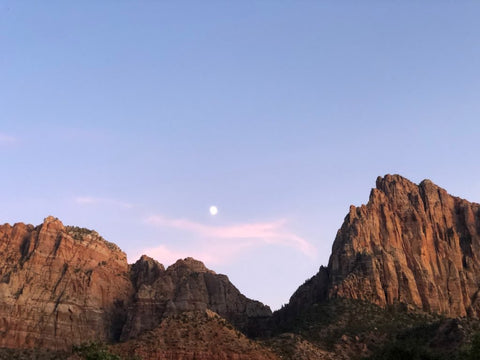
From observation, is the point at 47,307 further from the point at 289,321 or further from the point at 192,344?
the point at 289,321

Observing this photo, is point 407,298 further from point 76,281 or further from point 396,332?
point 76,281

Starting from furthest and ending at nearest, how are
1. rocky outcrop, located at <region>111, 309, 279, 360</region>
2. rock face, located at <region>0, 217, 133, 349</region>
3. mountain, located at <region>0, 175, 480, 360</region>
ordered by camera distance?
rock face, located at <region>0, 217, 133, 349</region>
mountain, located at <region>0, 175, 480, 360</region>
rocky outcrop, located at <region>111, 309, 279, 360</region>

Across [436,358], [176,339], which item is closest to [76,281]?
[176,339]

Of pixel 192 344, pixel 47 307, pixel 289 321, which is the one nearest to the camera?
pixel 192 344

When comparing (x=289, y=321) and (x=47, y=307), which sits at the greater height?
(x=47, y=307)

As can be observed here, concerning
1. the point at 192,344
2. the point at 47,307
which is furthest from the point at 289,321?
the point at 47,307

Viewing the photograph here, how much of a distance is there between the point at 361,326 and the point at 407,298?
27068 millimetres

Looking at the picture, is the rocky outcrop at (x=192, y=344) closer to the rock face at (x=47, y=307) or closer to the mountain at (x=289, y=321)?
the mountain at (x=289, y=321)

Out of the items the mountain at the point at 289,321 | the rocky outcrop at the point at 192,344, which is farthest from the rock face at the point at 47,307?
the rocky outcrop at the point at 192,344

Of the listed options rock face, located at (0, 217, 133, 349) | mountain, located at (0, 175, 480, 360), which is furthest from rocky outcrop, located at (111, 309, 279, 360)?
rock face, located at (0, 217, 133, 349)

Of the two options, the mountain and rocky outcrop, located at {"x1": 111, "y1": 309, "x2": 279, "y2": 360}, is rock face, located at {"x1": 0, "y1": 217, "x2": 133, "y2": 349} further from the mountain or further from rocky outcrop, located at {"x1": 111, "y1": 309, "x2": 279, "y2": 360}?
rocky outcrop, located at {"x1": 111, "y1": 309, "x2": 279, "y2": 360}

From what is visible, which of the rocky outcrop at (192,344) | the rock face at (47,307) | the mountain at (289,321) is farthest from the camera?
the rock face at (47,307)

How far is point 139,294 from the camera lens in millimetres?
199500

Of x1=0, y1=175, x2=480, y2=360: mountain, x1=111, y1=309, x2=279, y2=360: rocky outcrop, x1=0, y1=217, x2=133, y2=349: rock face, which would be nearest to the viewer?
x1=111, y1=309, x2=279, y2=360: rocky outcrop
